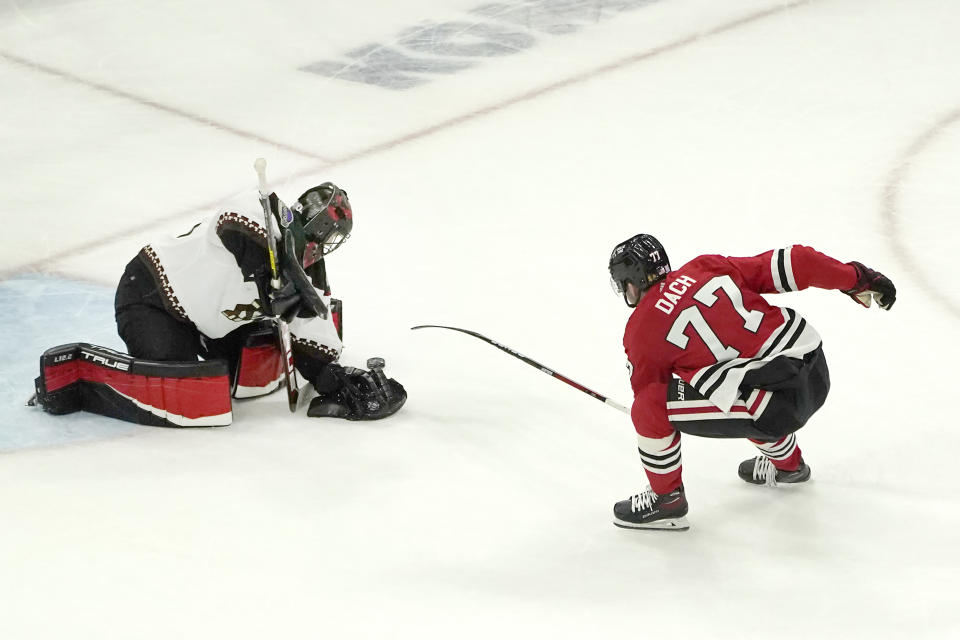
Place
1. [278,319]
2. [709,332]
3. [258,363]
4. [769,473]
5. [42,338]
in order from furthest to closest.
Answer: [42,338] < [258,363] < [278,319] < [769,473] < [709,332]

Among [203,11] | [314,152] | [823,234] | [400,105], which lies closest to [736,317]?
[823,234]

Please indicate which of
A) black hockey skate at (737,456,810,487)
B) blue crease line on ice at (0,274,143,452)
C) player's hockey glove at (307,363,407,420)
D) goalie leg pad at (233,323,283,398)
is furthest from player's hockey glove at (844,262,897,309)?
blue crease line on ice at (0,274,143,452)

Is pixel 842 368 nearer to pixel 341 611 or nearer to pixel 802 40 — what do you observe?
pixel 341 611

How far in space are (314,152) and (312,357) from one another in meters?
2.20

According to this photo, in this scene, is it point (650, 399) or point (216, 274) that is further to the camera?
point (216, 274)

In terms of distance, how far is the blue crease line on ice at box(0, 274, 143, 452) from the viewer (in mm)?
3301

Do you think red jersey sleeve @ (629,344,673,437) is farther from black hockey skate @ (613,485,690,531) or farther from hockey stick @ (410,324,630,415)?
hockey stick @ (410,324,630,415)

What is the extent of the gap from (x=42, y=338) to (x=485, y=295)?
4.83 ft

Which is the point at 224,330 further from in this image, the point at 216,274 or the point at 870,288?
the point at 870,288

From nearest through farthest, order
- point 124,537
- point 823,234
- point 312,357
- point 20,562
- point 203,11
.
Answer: point 20,562, point 124,537, point 312,357, point 823,234, point 203,11

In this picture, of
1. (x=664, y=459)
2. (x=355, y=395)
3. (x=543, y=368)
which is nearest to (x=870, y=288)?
(x=664, y=459)

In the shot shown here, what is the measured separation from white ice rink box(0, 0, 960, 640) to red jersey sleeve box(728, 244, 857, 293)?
0.53 metres

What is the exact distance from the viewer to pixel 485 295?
4.13 meters

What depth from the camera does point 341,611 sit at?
2387mm
